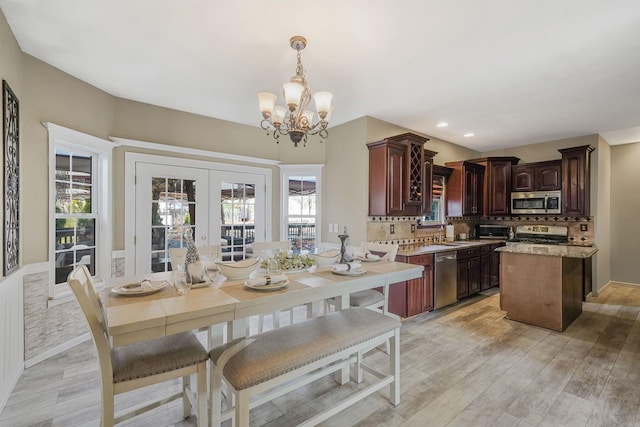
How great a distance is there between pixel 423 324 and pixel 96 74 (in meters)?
4.64

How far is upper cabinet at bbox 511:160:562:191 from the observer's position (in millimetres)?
5180

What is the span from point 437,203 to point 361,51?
3.63 meters

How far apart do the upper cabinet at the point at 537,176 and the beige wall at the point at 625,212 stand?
64.9 inches

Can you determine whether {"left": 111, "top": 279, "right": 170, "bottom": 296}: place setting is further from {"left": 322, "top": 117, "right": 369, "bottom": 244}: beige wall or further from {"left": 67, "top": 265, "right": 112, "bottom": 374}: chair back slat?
{"left": 322, "top": 117, "right": 369, "bottom": 244}: beige wall

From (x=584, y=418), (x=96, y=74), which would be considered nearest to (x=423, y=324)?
(x=584, y=418)

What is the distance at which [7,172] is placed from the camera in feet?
7.48

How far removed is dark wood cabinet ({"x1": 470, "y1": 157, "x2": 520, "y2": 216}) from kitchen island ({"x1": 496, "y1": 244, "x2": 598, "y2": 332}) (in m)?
1.86

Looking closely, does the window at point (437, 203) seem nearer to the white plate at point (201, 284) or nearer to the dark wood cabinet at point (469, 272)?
the dark wood cabinet at point (469, 272)

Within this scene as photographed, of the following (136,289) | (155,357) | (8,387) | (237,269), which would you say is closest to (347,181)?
(237,269)

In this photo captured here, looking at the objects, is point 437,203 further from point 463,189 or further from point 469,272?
point 469,272

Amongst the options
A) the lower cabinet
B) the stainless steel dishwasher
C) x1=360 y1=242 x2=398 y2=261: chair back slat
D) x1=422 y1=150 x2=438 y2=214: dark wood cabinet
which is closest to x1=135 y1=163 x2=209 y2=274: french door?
x1=360 y1=242 x2=398 y2=261: chair back slat

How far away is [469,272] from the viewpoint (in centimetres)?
468

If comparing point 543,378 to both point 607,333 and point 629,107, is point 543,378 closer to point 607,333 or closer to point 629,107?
point 607,333

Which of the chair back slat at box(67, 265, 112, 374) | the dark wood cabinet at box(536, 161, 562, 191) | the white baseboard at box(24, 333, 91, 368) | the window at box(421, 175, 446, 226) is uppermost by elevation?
the dark wood cabinet at box(536, 161, 562, 191)
